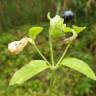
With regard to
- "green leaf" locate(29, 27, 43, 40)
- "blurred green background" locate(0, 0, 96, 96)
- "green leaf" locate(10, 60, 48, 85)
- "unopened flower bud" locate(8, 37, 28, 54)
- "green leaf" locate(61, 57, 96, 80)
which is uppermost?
"unopened flower bud" locate(8, 37, 28, 54)

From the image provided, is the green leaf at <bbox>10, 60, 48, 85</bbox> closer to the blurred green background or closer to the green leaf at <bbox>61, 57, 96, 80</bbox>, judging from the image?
the green leaf at <bbox>61, 57, 96, 80</bbox>

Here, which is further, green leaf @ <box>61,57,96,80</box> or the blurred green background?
the blurred green background

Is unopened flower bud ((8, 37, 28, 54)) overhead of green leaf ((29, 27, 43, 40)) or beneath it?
overhead

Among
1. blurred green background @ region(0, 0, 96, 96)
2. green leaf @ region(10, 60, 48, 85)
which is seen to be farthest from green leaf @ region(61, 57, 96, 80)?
blurred green background @ region(0, 0, 96, 96)

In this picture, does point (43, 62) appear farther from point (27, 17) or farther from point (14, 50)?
point (27, 17)

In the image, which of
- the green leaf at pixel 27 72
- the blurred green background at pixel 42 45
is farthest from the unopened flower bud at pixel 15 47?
the blurred green background at pixel 42 45

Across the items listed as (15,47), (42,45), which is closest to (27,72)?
(15,47)
